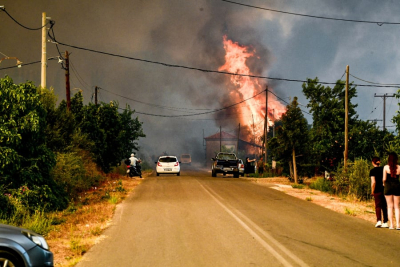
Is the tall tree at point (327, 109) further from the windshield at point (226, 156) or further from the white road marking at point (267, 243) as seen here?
the white road marking at point (267, 243)

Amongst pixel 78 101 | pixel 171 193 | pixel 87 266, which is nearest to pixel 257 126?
pixel 78 101

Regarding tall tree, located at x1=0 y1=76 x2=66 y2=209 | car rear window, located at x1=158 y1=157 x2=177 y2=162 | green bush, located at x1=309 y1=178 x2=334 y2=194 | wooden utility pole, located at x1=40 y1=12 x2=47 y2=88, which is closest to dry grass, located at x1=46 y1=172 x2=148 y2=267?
tall tree, located at x1=0 y1=76 x2=66 y2=209

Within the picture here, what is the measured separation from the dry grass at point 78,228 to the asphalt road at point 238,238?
277 millimetres

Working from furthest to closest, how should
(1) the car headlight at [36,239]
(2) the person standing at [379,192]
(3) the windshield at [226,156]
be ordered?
(3) the windshield at [226,156], (2) the person standing at [379,192], (1) the car headlight at [36,239]

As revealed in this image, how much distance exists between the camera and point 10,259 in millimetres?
5574

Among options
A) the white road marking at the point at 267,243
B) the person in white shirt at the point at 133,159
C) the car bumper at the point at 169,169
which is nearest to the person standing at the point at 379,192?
the white road marking at the point at 267,243

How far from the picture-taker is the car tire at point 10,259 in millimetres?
5516

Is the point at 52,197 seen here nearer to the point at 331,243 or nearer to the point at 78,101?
the point at 331,243

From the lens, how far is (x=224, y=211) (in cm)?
1448

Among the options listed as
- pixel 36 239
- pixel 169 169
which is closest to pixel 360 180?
pixel 36 239

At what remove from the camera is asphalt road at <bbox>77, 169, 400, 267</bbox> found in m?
7.84

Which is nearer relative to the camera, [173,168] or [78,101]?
[78,101]

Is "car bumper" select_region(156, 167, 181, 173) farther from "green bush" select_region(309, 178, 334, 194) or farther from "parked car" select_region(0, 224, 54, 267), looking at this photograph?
"parked car" select_region(0, 224, 54, 267)

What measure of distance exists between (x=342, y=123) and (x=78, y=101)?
93.9 feet
